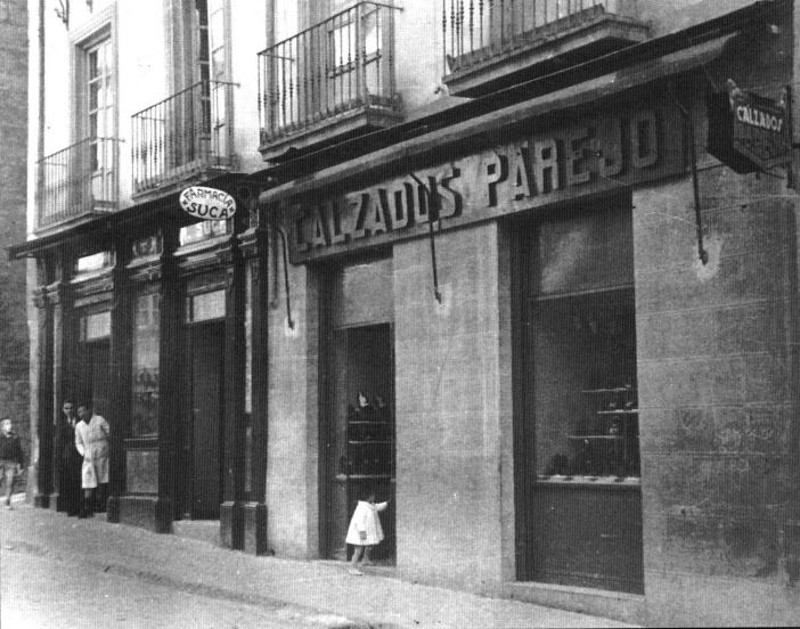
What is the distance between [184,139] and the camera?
16.1 m

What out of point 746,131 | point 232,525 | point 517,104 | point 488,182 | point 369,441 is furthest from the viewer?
point 232,525

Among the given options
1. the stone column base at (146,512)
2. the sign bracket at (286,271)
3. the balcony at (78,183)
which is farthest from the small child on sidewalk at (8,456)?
the sign bracket at (286,271)

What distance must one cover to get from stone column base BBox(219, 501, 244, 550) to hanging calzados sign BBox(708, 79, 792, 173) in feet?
26.5

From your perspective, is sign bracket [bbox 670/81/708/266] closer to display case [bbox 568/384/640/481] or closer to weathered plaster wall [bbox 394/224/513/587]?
display case [bbox 568/384/640/481]

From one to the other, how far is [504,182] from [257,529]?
5.40m

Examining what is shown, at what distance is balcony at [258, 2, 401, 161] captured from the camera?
12422mm

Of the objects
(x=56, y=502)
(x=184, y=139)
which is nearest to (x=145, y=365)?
(x=56, y=502)

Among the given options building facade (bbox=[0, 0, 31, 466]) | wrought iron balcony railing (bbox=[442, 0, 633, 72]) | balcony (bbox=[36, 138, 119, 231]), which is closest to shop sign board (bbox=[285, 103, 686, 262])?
wrought iron balcony railing (bbox=[442, 0, 633, 72])

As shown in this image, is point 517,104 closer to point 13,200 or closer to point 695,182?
point 695,182

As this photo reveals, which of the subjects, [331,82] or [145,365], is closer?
[331,82]

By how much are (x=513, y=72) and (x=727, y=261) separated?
2.64 m

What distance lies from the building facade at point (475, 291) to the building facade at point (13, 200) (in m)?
7.65

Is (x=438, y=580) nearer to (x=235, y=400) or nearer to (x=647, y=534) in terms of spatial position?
(x=647, y=534)

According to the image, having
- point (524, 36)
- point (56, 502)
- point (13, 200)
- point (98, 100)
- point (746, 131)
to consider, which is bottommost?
point (56, 502)
